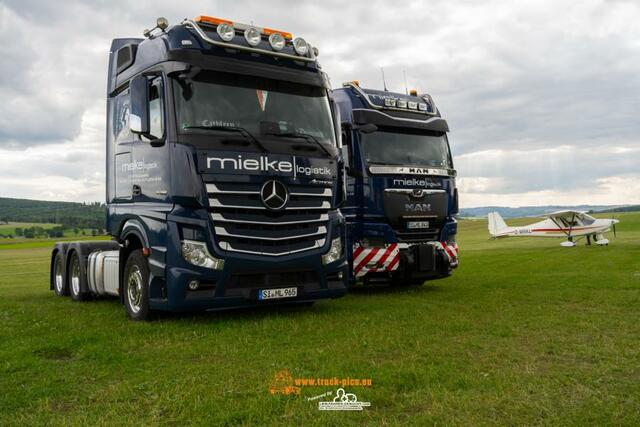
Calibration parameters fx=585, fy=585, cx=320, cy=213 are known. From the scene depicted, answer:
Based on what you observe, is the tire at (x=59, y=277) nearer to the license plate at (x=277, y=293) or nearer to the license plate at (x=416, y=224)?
the license plate at (x=277, y=293)

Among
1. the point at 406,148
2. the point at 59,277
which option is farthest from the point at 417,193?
the point at 59,277

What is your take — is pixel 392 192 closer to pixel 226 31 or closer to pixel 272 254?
pixel 272 254

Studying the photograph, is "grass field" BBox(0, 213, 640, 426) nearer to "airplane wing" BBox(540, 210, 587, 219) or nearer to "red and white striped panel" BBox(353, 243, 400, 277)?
"red and white striped panel" BBox(353, 243, 400, 277)

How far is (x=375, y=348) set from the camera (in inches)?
253

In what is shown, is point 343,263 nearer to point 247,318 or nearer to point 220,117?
point 247,318

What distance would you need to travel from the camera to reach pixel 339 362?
18.8ft

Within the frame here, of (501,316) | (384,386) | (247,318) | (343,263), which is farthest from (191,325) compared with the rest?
(501,316)

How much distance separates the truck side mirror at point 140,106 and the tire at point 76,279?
4780 millimetres

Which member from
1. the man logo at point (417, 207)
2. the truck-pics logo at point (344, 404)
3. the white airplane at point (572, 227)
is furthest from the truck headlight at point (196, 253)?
the white airplane at point (572, 227)

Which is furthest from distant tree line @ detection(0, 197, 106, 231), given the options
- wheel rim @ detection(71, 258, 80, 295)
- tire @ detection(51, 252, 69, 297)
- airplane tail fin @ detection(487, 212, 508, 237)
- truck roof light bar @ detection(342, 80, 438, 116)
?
truck roof light bar @ detection(342, 80, 438, 116)

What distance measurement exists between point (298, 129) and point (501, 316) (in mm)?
4040

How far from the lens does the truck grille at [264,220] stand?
7703 mm

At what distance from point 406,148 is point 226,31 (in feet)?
16.7

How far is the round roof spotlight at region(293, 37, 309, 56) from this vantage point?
8.71 meters
